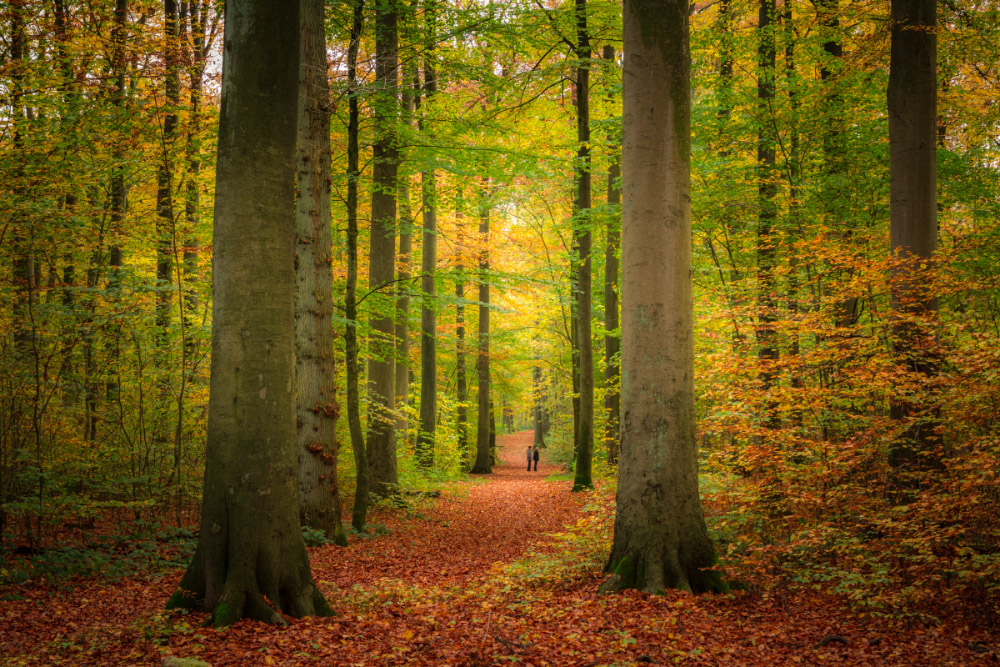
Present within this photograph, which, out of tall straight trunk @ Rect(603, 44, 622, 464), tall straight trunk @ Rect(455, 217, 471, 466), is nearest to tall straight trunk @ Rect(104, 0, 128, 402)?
tall straight trunk @ Rect(455, 217, 471, 466)

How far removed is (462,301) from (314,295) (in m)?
5.52

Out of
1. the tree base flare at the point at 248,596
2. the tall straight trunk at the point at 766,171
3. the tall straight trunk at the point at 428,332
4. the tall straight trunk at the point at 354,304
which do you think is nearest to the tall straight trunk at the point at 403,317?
the tall straight trunk at the point at 428,332

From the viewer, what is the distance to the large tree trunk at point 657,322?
5668 millimetres

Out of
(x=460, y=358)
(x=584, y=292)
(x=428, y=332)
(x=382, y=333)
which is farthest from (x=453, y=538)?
(x=460, y=358)

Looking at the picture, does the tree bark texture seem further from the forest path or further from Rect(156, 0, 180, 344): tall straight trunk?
Rect(156, 0, 180, 344): tall straight trunk

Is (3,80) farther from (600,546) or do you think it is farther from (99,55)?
(600,546)

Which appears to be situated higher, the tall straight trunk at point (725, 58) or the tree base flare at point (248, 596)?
the tall straight trunk at point (725, 58)

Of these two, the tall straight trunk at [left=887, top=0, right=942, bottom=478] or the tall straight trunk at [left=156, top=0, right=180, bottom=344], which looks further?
the tall straight trunk at [left=156, top=0, right=180, bottom=344]

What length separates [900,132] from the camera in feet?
25.3

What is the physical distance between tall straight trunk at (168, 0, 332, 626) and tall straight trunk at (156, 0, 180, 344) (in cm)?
367

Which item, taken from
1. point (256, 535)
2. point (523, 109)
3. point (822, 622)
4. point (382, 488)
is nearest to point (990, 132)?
point (523, 109)

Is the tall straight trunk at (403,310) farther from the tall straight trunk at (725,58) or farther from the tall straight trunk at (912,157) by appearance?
the tall straight trunk at (912,157)

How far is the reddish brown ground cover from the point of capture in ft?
13.9

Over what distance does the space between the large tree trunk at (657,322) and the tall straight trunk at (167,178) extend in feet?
20.6
